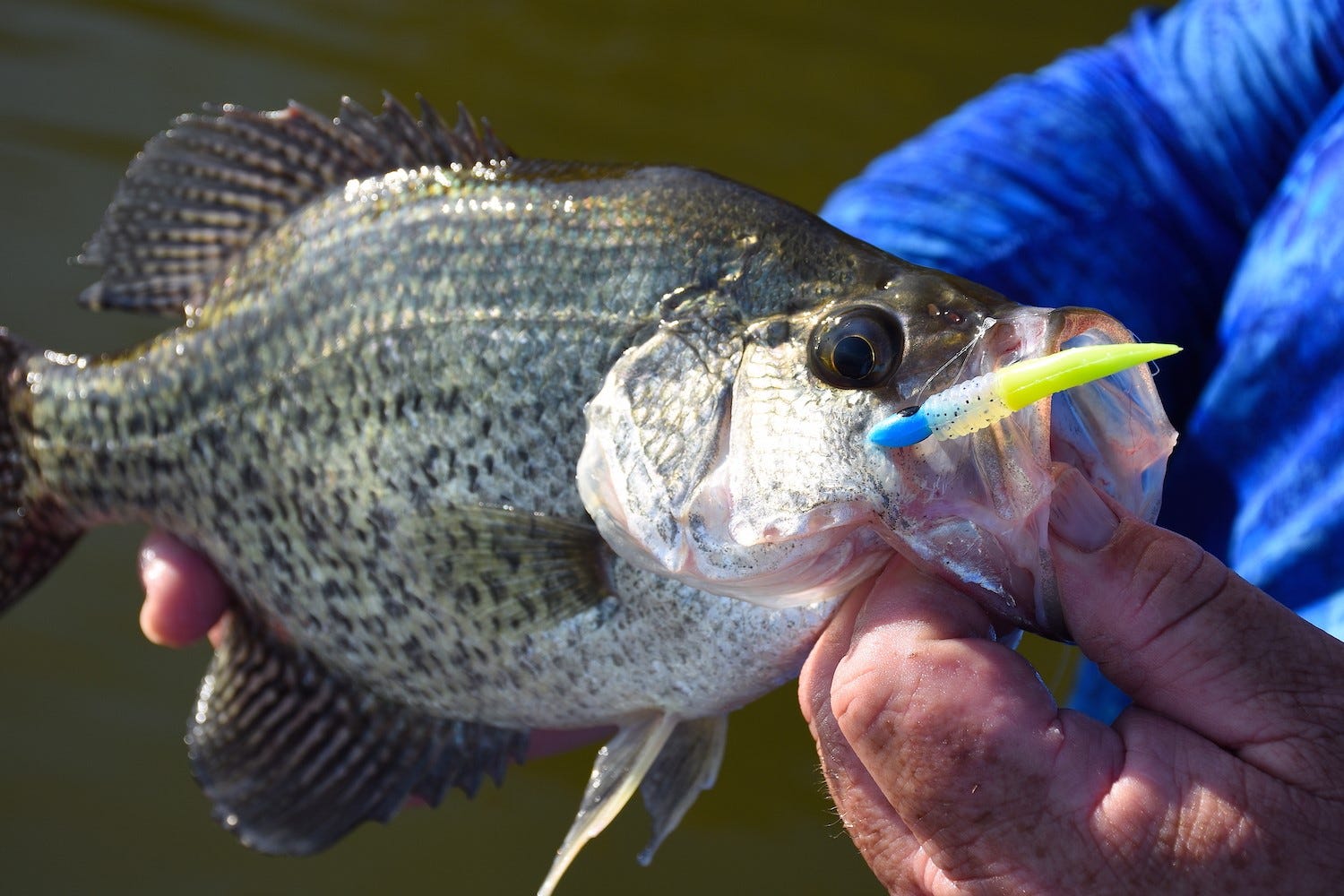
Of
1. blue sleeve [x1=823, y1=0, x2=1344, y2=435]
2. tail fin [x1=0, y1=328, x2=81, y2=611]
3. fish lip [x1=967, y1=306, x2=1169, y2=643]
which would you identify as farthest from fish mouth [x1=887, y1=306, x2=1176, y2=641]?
tail fin [x1=0, y1=328, x2=81, y2=611]

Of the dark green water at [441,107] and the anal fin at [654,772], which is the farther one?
the dark green water at [441,107]

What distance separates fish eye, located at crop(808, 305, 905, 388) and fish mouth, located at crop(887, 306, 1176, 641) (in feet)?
0.29

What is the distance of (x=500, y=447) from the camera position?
138cm

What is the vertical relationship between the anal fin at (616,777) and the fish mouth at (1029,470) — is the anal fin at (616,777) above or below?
below

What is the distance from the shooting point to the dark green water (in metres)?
2.84

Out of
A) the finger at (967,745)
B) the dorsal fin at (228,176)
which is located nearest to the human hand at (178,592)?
the dorsal fin at (228,176)

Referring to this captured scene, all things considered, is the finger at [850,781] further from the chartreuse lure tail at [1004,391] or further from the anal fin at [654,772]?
the anal fin at [654,772]

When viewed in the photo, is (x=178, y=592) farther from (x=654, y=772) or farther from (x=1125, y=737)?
(x=1125, y=737)

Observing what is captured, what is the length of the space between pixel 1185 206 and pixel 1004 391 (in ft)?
4.13

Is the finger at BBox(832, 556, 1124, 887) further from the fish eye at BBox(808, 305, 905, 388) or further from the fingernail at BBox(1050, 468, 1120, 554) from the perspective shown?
the fish eye at BBox(808, 305, 905, 388)

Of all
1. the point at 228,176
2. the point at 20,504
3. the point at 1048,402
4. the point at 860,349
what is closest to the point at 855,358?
the point at 860,349

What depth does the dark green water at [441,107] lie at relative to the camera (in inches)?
112

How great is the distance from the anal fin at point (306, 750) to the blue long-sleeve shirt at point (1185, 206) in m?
1.02

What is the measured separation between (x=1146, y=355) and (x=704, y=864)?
234cm
